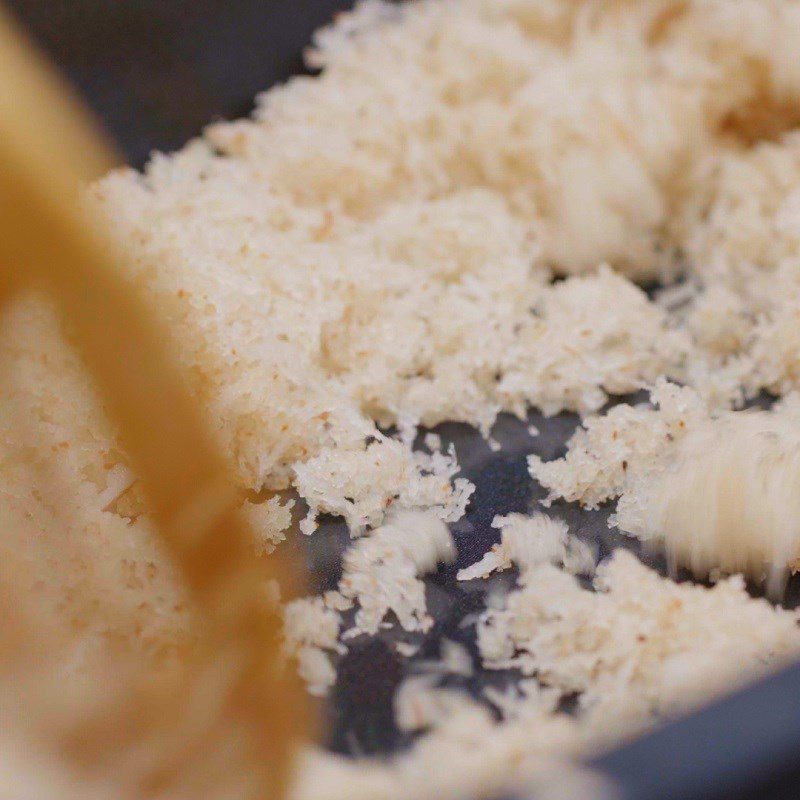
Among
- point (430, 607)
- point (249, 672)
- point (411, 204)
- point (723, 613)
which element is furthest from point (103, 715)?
point (411, 204)

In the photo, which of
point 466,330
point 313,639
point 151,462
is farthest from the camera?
point 466,330

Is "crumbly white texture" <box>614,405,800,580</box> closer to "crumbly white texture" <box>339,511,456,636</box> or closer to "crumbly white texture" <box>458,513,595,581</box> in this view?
"crumbly white texture" <box>458,513,595,581</box>

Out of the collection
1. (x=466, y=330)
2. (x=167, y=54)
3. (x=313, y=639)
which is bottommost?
(x=313, y=639)

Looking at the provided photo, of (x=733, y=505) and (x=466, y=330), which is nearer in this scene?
(x=733, y=505)

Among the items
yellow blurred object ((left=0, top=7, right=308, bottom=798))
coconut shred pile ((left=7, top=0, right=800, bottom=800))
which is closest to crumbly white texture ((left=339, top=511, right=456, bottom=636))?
coconut shred pile ((left=7, top=0, right=800, bottom=800))

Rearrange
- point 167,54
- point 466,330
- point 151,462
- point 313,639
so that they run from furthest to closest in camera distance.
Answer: point 167,54
point 466,330
point 313,639
point 151,462

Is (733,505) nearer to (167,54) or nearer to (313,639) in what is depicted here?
(313,639)

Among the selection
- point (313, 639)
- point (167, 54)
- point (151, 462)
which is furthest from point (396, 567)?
point (167, 54)

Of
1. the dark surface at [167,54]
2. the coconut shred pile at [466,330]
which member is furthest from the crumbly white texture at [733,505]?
the dark surface at [167,54]
